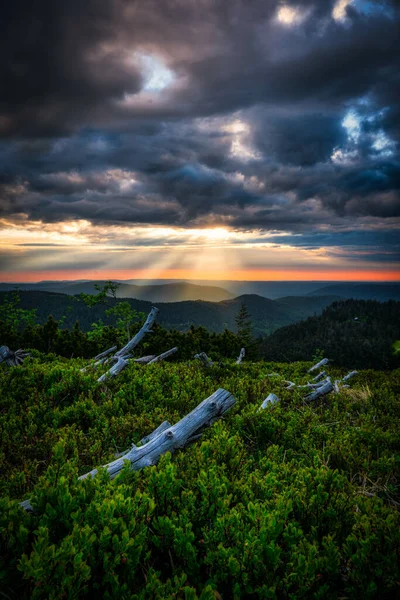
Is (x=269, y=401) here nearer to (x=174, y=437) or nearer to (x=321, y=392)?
(x=321, y=392)

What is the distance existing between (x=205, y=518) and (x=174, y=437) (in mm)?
1328

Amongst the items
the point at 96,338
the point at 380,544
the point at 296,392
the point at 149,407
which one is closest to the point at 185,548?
the point at 380,544

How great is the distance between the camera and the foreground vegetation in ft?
7.50

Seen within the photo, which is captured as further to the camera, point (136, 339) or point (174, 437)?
point (136, 339)

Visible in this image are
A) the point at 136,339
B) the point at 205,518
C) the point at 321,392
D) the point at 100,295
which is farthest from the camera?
the point at 100,295

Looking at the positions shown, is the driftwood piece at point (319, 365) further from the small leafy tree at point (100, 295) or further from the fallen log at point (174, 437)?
the small leafy tree at point (100, 295)

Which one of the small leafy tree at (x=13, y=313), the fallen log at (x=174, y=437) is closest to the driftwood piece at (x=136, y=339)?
the fallen log at (x=174, y=437)

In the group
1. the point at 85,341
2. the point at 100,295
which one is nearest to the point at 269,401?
the point at 85,341

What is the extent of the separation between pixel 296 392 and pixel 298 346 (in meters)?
181

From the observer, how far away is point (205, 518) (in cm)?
291

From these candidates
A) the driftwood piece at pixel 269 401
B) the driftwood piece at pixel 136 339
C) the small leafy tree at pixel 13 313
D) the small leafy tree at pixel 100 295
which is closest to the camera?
the driftwood piece at pixel 269 401

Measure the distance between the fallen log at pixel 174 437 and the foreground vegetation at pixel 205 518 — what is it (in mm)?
193

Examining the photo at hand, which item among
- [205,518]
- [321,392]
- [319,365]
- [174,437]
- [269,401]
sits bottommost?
[319,365]

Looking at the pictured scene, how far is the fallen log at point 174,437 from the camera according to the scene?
3.81 meters
